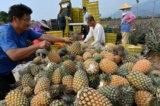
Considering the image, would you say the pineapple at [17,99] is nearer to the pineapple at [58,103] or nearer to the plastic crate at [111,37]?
the pineapple at [58,103]

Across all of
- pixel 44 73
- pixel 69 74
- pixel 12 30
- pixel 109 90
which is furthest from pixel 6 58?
pixel 109 90

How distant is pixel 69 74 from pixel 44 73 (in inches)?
12.5

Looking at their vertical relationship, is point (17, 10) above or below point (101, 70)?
above

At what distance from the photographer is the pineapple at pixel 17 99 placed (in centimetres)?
198

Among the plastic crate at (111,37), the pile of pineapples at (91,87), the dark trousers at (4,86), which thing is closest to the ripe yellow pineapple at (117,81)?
the pile of pineapples at (91,87)

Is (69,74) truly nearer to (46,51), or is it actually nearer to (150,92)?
(46,51)

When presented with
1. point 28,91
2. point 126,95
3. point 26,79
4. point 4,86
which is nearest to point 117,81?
point 126,95

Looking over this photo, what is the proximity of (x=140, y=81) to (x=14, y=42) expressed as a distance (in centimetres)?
168

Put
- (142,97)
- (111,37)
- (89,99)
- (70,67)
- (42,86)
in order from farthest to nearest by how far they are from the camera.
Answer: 1. (111,37)
2. (70,67)
3. (42,86)
4. (142,97)
5. (89,99)

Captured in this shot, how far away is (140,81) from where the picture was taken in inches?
78.2

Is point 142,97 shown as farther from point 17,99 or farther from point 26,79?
point 26,79

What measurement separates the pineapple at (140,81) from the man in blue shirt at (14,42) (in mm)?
1142

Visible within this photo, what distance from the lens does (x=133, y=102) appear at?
198cm

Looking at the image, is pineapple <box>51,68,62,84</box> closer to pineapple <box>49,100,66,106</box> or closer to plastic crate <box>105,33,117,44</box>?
pineapple <box>49,100,66,106</box>
